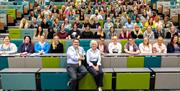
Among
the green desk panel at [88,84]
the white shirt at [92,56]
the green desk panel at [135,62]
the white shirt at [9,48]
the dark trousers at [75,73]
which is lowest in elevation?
the green desk panel at [88,84]

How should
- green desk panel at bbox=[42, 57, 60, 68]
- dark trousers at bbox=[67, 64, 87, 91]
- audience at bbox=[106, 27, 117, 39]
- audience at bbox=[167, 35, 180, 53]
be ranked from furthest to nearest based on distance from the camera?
audience at bbox=[106, 27, 117, 39] → audience at bbox=[167, 35, 180, 53] → green desk panel at bbox=[42, 57, 60, 68] → dark trousers at bbox=[67, 64, 87, 91]

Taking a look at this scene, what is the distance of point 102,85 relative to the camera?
20.4 ft

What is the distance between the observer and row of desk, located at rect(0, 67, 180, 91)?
6.20 m

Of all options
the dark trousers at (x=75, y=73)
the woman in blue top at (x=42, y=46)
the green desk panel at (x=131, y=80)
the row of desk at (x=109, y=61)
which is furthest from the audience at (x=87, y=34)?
the green desk panel at (x=131, y=80)

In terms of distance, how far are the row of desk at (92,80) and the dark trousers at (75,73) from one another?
0.12 m

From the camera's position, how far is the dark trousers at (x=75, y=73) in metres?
6.05

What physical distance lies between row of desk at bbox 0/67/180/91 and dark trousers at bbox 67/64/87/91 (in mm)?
120

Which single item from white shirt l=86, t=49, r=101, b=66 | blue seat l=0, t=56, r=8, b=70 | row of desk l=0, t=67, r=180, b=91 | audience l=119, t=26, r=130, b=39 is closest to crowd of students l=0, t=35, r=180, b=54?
blue seat l=0, t=56, r=8, b=70

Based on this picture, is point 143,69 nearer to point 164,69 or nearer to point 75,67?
point 164,69

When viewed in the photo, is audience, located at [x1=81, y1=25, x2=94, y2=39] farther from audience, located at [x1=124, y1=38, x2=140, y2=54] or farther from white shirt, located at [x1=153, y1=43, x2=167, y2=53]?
white shirt, located at [x1=153, y1=43, x2=167, y2=53]

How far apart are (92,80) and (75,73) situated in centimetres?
38

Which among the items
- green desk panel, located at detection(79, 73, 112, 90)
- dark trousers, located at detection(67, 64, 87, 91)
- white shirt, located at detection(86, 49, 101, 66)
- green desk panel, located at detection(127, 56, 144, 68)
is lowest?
green desk panel, located at detection(79, 73, 112, 90)

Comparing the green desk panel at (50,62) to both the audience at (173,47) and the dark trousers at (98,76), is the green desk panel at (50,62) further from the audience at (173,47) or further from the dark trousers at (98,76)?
the audience at (173,47)

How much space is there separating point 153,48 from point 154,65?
889 mm
